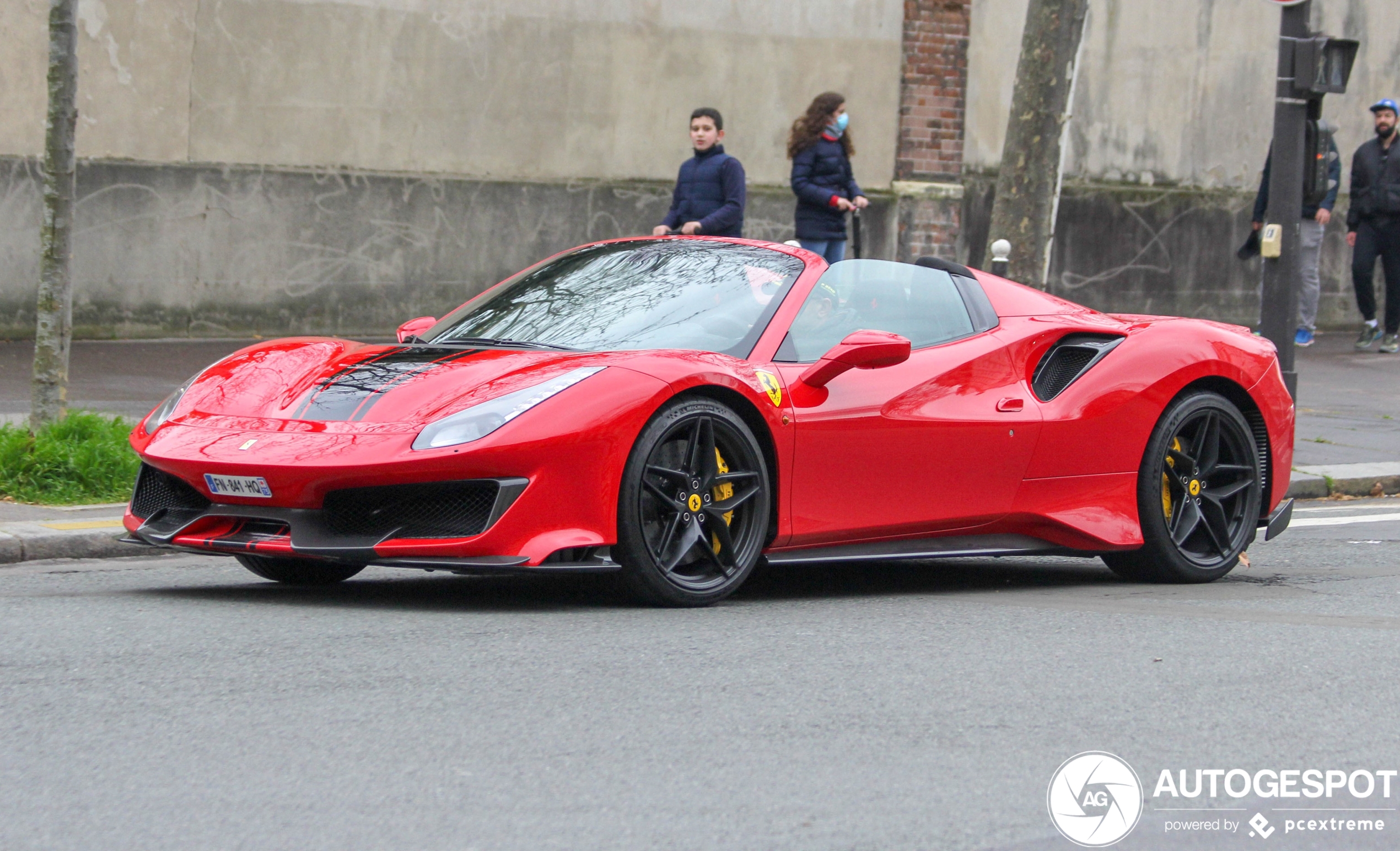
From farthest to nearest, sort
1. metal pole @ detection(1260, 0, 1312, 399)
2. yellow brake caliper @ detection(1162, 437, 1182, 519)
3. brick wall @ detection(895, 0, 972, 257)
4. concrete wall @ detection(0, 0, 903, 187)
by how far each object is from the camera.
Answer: brick wall @ detection(895, 0, 972, 257) → concrete wall @ detection(0, 0, 903, 187) → metal pole @ detection(1260, 0, 1312, 399) → yellow brake caliper @ detection(1162, 437, 1182, 519)

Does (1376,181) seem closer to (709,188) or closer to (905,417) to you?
(709,188)

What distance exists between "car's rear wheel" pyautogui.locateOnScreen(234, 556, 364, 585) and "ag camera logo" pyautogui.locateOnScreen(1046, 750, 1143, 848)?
9.84 ft

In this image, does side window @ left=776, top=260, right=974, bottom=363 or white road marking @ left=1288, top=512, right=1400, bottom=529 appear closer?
side window @ left=776, top=260, right=974, bottom=363

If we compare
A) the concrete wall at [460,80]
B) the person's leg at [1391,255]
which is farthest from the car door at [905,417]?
the person's leg at [1391,255]

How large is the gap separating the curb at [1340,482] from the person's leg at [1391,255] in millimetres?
6382

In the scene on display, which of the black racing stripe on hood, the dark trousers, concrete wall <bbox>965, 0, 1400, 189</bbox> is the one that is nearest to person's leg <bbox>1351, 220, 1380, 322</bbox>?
the dark trousers

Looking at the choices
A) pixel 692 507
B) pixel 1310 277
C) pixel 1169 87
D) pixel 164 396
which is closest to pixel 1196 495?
pixel 692 507

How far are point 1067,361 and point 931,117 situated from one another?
1161 cm

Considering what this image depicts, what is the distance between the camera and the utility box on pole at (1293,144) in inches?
433

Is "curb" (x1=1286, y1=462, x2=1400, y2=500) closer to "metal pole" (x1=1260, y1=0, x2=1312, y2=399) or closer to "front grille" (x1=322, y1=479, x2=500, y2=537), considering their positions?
"metal pole" (x1=1260, y1=0, x2=1312, y2=399)

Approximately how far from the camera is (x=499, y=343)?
243 inches

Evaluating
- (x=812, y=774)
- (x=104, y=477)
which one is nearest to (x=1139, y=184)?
(x=104, y=477)

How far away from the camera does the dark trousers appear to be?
54.3 feet

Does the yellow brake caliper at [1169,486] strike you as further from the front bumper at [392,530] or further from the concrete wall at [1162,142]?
the concrete wall at [1162,142]
